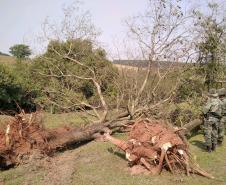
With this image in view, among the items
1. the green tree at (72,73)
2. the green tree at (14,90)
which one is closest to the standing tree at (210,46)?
the green tree at (72,73)

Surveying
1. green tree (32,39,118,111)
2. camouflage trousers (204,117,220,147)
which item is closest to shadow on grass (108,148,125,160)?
camouflage trousers (204,117,220,147)

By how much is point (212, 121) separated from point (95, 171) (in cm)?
400

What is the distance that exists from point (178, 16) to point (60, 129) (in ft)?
Result: 23.1

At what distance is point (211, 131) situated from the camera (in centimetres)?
1034

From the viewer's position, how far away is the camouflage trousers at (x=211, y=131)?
33.6ft

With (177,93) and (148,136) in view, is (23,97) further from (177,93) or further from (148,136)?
(148,136)

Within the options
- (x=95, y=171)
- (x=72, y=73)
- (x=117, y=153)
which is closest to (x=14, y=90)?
(x=72, y=73)

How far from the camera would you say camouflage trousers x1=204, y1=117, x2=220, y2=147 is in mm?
10242

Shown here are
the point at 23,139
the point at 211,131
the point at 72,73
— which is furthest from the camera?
the point at 72,73

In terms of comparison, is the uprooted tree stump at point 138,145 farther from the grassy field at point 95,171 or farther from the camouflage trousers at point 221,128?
the camouflage trousers at point 221,128

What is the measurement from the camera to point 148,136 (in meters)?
8.66

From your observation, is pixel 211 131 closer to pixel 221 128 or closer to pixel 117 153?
pixel 221 128

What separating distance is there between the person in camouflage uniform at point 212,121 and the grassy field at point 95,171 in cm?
34

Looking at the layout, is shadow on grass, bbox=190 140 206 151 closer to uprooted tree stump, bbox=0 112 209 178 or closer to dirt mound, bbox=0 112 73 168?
uprooted tree stump, bbox=0 112 209 178
